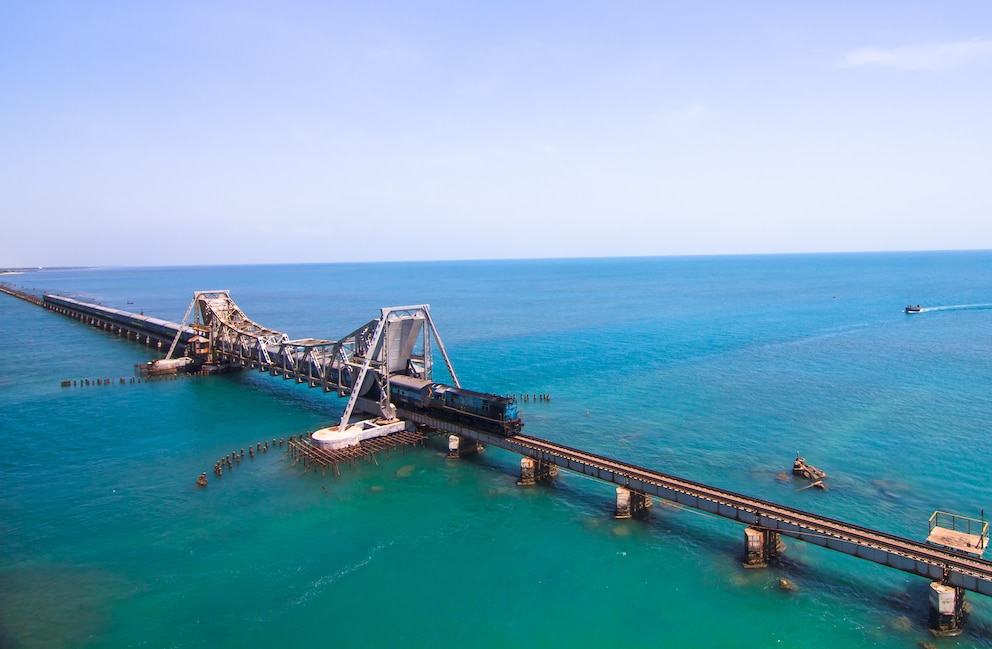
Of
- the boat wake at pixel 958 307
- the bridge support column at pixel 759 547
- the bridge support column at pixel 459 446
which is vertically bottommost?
the bridge support column at pixel 759 547

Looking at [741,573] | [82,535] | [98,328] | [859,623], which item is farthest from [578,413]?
[98,328]

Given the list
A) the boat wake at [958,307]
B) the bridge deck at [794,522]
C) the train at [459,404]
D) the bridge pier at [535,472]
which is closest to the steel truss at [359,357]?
the train at [459,404]

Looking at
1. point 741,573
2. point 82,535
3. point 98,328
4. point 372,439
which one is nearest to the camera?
point 741,573

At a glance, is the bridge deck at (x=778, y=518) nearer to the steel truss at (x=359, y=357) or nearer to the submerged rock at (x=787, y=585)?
the submerged rock at (x=787, y=585)

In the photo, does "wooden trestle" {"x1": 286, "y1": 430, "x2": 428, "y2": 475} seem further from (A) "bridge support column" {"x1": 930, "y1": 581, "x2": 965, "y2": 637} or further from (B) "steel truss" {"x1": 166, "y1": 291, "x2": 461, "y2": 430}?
(A) "bridge support column" {"x1": 930, "y1": 581, "x2": 965, "y2": 637}

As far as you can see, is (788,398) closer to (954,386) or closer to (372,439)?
(954,386)
